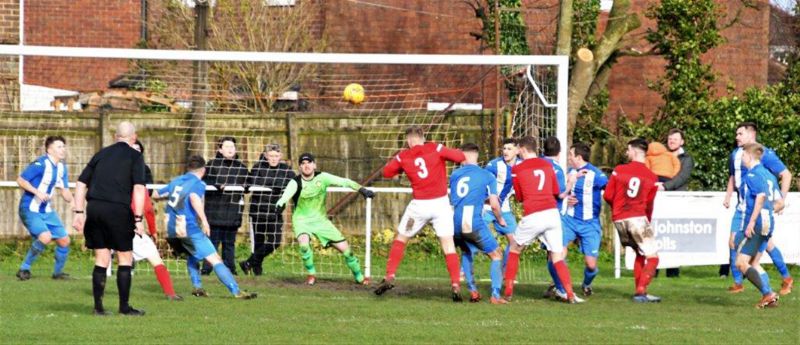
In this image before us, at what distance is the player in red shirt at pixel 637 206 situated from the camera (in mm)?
13969

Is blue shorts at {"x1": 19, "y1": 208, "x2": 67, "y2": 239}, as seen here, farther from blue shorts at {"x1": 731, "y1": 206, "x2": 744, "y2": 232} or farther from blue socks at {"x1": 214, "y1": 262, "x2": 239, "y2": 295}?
blue shorts at {"x1": 731, "y1": 206, "x2": 744, "y2": 232}

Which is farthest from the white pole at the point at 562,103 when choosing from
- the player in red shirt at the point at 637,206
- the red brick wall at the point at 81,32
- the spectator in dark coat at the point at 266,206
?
the red brick wall at the point at 81,32

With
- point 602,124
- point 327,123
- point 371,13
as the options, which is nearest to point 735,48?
point 602,124

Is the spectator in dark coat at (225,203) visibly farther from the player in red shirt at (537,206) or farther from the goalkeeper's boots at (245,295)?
the player in red shirt at (537,206)

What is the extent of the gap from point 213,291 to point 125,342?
4399mm

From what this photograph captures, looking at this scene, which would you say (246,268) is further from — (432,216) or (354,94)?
(354,94)

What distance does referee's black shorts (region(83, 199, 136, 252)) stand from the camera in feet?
39.1

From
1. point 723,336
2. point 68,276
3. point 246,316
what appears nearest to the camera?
point 723,336

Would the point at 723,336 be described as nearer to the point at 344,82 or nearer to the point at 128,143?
the point at 128,143

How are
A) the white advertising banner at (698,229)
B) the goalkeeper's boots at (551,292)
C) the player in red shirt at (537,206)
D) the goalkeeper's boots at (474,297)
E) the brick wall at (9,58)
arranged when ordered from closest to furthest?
the player in red shirt at (537,206) → the goalkeeper's boots at (474,297) → the goalkeeper's boots at (551,292) → the white advertising banner at (698,229) → the brick wall at (9,58)

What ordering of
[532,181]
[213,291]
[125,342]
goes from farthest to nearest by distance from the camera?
[213,291] < [532,181] < [125,342]

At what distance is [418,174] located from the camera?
1383 centimetres

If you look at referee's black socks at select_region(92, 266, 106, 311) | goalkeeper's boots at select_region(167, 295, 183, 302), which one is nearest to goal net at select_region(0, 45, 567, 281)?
goalkeeper's boots at select_region(167, 295, 183, 302)

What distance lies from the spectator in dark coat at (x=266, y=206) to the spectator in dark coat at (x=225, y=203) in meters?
0.19
